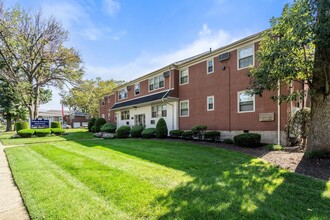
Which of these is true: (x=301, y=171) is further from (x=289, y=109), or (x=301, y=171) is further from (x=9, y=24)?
(x=9, y=24)

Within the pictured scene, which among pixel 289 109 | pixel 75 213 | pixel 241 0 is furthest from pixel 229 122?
pixel 75 213

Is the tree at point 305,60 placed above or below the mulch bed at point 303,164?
above

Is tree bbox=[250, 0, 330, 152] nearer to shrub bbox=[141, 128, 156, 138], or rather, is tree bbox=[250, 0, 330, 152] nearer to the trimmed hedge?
the trimmed hedge

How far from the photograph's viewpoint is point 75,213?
11.1ft

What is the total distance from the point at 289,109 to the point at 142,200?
31.1ft

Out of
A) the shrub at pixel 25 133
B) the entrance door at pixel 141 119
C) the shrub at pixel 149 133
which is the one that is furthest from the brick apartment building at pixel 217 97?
the shrub at pixel 25 133

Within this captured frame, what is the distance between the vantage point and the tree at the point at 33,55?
2016 centimetres

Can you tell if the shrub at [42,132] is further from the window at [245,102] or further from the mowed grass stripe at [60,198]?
the window at [245,102]

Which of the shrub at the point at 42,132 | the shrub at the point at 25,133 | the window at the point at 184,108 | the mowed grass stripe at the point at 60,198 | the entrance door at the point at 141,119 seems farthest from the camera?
the entrance door at the point at 141,119

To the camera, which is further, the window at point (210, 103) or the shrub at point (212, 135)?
the window at point (210, 103)

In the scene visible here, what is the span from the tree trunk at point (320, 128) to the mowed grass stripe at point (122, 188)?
5.81m

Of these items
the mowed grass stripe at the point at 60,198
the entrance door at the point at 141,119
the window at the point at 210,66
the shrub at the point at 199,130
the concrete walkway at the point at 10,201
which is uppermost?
the window at the point at 210,66

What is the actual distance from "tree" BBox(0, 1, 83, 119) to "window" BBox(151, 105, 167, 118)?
12683mm

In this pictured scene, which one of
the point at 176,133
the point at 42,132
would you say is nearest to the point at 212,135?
the point at 176,133
